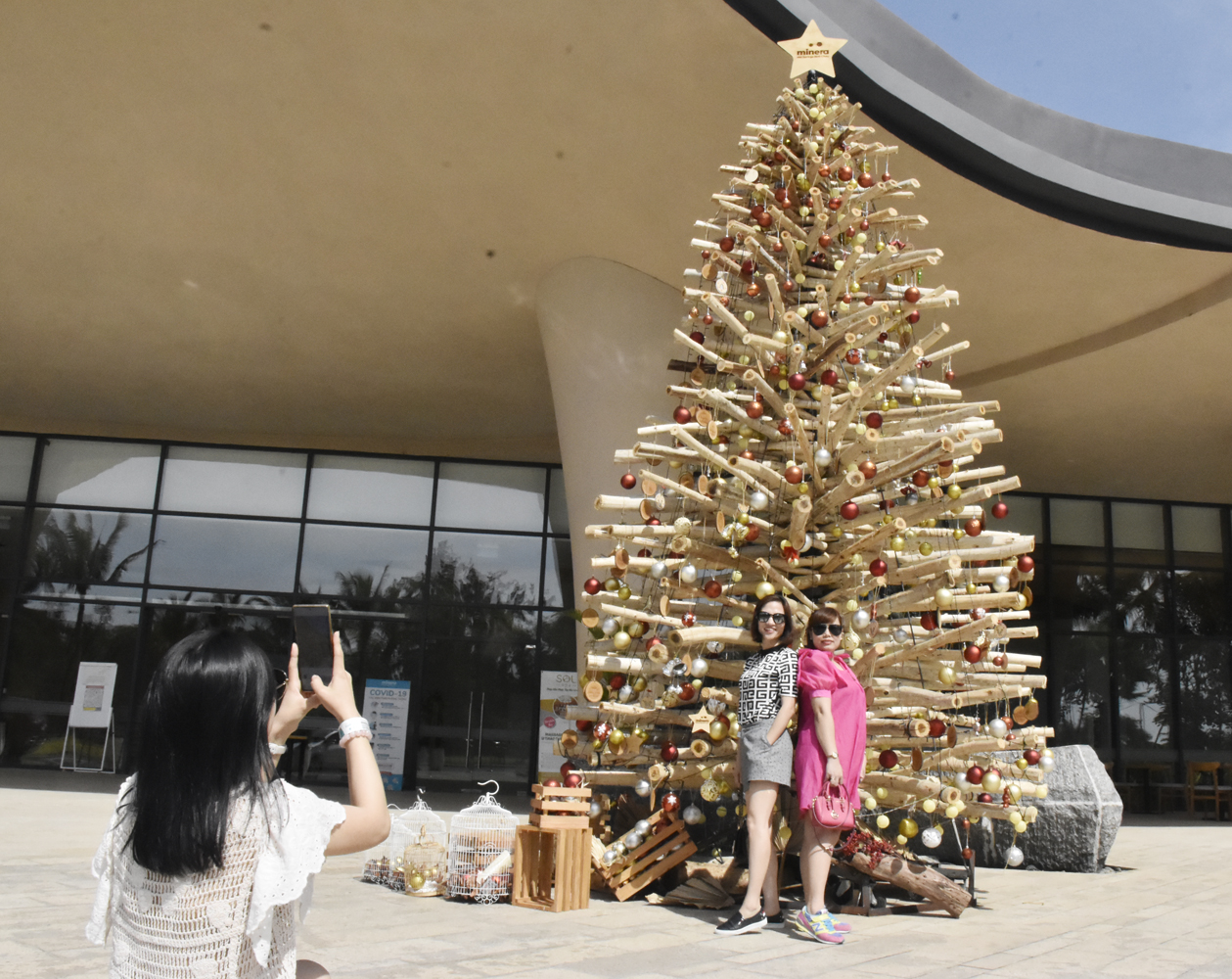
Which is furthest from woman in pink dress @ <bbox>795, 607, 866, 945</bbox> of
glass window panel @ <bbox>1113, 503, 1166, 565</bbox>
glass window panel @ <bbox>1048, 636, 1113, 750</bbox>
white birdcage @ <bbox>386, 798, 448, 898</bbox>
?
glass window panel @ <bbox>1113, 503, 1166, 565</bbox>

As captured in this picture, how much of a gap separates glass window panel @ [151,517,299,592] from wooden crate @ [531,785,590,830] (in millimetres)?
11270

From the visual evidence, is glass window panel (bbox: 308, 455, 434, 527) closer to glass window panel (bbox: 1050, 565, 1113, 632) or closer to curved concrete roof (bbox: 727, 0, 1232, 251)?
curved concrete roof (bbox: 727, 0, 1232, 251)

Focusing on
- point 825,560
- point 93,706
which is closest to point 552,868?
point 825,560

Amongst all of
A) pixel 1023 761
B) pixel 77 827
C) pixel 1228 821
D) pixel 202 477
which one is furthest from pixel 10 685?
pixel 1228 821

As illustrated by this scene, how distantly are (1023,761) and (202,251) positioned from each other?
9.36m

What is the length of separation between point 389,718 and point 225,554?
3727 mm

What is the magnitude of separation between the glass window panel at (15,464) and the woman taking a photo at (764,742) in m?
14.9

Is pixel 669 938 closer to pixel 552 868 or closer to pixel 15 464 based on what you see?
pixel 552 868

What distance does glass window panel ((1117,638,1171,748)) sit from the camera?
1628cm

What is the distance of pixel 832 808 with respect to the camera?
15.2 feet

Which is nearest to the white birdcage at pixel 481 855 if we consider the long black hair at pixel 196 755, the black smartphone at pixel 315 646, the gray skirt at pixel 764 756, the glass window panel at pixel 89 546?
the gray skirt at pixel 764 756

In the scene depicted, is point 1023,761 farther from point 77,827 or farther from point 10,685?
point 10,685

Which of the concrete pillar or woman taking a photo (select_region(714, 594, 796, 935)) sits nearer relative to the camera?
woman taking a photo (select_region(714, 594, 796, 935))

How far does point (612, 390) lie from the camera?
10508 mm
